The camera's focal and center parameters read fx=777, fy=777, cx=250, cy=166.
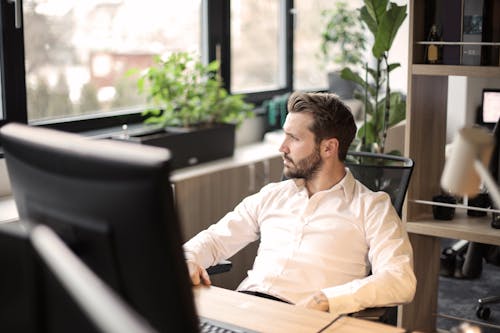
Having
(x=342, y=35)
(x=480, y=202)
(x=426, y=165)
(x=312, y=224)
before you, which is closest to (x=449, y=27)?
(x=426, y=165)

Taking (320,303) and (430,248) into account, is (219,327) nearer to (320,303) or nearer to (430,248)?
(320,303)

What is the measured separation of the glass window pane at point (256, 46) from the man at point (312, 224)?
234cm

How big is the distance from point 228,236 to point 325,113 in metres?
0.51

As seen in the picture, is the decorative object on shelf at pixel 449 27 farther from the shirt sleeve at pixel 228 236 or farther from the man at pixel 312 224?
the shirt sleeve at pixel 228 236

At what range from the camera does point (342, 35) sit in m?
5.28

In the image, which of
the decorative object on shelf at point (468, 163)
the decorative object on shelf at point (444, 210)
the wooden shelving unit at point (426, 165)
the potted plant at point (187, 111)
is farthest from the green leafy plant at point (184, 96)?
the decorative object on shelf at point (468, 163)

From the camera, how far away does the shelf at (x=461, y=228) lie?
2.94 m

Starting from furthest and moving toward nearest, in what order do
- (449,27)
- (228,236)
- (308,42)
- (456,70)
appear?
1. (308,42)
2. (449,27)
3. (456,70)
4. (228,236)

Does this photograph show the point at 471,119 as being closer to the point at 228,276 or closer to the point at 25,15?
the point at 228,276

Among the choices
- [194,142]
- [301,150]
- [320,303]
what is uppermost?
[301,150]

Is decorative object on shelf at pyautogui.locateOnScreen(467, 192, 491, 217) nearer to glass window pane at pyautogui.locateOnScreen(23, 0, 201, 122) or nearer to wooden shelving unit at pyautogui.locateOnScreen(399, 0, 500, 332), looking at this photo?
wooden shelving unit at pyautogui.locateOnScreen(399, 0, 500, 332)

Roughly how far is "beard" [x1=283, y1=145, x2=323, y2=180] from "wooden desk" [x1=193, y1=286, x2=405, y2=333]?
1.84 feet

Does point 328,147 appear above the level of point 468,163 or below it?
below

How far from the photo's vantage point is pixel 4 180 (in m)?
3.31
